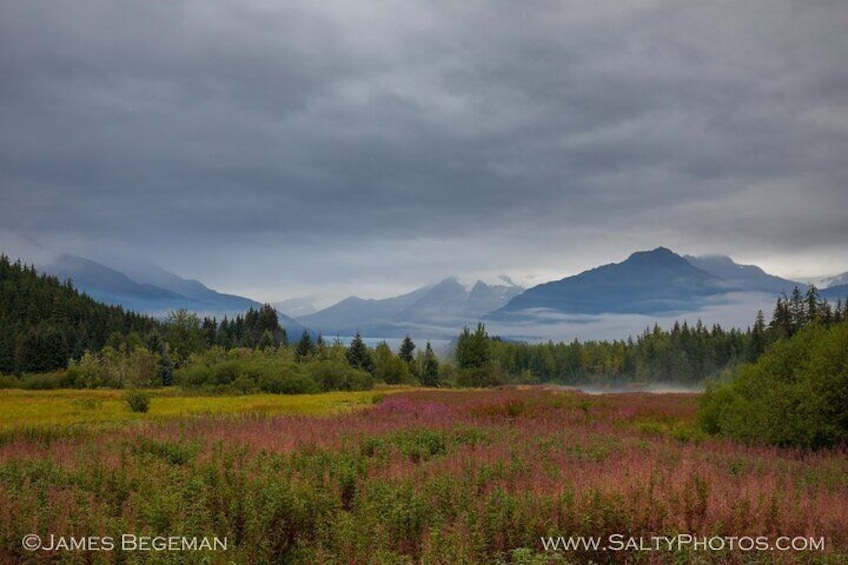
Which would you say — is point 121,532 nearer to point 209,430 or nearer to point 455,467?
point 455,467

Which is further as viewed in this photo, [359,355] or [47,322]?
[47,322]

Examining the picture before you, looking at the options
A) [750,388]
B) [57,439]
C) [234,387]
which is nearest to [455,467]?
[750,388]

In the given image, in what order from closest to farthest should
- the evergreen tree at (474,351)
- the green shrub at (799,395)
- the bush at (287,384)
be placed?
the green shrub at (799,395) < the bush at (287,384) < the evergreen tree at (474,351)

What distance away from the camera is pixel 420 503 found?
8141mm

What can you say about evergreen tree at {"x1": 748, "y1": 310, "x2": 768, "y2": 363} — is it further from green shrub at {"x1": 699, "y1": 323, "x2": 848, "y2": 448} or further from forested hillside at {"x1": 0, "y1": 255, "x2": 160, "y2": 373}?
forested hillside at {"x1": 0, "y1": 255, "x2": 160, "y2": 373}

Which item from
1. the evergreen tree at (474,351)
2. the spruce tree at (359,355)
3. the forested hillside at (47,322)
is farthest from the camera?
the forested hillside at (47,322)

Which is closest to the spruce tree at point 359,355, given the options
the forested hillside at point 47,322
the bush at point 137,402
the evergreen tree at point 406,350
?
the evergreen tree at point 406,350

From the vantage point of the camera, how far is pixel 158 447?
534 inches

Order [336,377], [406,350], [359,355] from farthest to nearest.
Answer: [406,350] → [359,355] → [336,377]

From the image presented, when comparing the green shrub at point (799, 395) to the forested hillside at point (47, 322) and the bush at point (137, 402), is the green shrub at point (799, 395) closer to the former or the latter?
the bush at point (137, 402)

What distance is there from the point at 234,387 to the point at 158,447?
3498cm

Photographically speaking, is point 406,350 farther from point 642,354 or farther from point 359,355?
point 642,354

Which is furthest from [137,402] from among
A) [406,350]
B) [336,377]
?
[406,350]

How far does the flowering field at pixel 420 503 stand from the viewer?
22.1ft
